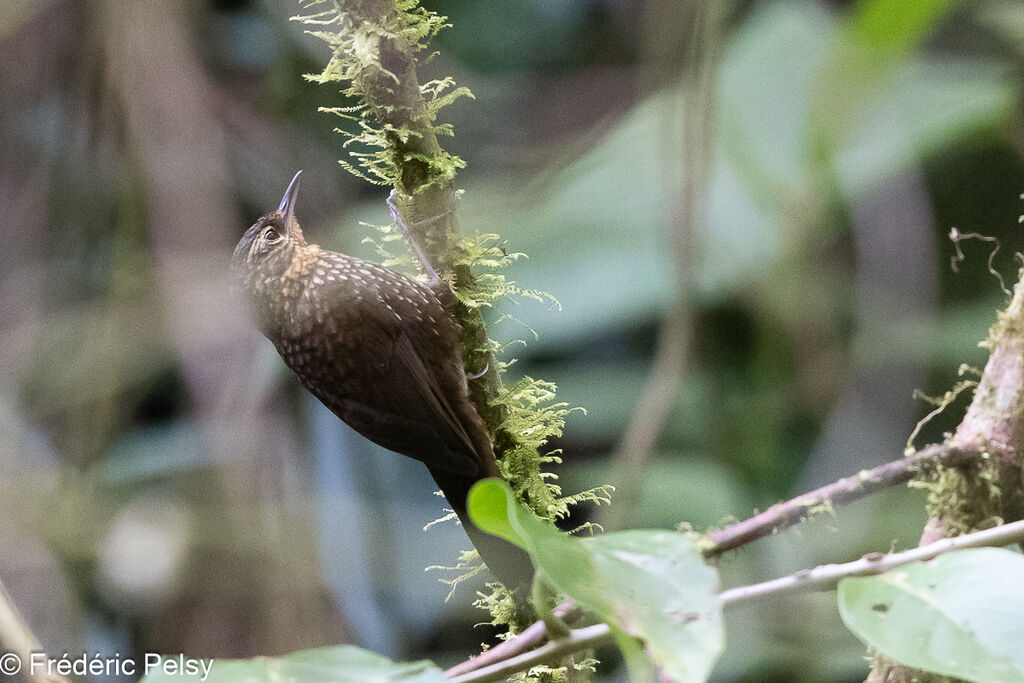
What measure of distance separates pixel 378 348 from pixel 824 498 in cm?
51

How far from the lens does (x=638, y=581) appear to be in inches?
19.1

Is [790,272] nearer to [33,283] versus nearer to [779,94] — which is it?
[779,94]

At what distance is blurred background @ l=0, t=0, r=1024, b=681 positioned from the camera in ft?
6.31

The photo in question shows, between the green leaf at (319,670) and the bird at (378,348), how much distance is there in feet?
1.15

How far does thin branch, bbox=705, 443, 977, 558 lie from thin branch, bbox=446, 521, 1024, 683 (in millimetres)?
51

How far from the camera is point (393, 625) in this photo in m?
2.07

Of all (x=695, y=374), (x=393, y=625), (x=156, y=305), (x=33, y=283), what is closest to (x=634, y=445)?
(x=695, y=374)

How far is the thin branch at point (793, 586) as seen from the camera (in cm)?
55

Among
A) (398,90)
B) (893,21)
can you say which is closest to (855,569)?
(398,90)

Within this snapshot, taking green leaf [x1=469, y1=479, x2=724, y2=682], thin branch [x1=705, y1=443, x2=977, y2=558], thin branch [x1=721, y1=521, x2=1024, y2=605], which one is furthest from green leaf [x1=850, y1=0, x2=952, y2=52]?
green leaf [x1=469, y1=479, x2=724, y2=682]

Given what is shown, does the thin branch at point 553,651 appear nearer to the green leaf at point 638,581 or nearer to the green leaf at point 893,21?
the green leaf at point 638,581

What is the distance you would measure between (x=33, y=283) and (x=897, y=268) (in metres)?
2.23

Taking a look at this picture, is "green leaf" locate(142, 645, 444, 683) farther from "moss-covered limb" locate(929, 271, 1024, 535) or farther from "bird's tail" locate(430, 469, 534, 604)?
"moss-covered limb" locate(929, 271, 1024, 535)

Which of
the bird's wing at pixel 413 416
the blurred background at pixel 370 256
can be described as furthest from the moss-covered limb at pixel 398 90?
the blurred background at pixel 370 256
